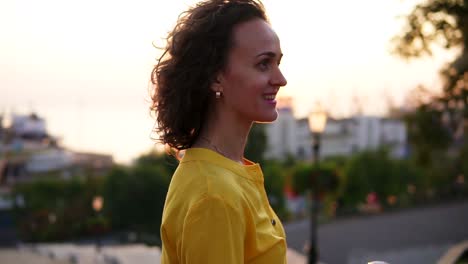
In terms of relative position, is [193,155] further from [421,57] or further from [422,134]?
[422,134]

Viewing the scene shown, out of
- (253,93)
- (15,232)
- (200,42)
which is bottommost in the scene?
(15,232)

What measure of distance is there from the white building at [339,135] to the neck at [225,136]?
96.4 m

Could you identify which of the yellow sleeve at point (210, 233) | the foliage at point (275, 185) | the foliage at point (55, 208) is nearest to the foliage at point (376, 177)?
the foliage at point (275, 185)

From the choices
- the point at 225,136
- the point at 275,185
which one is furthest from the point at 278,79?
the point at 275,185

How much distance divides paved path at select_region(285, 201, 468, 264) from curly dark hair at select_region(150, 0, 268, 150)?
24806mm

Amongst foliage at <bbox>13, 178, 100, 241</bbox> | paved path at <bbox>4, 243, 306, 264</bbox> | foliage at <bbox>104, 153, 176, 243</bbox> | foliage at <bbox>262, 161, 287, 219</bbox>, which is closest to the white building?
foliage at <bbox>13, 178, 100, 241</bbox>

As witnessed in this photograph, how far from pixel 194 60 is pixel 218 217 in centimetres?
39

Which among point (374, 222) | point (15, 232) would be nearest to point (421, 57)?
point (374, 222)

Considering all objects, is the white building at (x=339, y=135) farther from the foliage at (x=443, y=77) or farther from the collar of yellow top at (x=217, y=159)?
the collar of yellow top at (x=217, y=159)

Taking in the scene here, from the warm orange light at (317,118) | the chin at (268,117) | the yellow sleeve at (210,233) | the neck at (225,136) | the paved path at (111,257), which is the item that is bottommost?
the paved path at (111,257)

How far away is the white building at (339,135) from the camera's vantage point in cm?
9869

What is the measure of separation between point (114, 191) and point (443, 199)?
23.9 meters

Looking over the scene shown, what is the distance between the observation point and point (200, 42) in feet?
5.59

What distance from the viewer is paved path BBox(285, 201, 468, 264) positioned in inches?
1190
